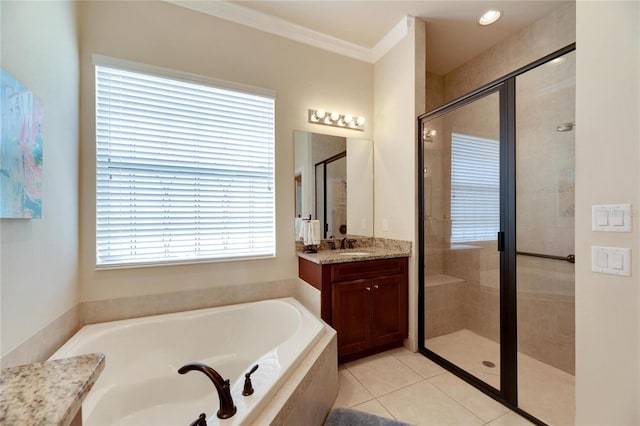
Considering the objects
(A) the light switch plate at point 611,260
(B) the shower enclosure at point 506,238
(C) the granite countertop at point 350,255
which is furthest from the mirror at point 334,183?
(A) the light switch plate at point 611,260

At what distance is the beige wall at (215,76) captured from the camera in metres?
1.88

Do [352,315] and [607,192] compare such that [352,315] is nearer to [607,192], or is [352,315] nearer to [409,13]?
[607,192]

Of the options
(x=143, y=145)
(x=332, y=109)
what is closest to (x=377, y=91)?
(x=332, y=109)

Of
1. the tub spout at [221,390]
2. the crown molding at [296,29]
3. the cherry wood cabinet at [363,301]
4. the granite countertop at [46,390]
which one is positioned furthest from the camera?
the crown molding at [296,29]

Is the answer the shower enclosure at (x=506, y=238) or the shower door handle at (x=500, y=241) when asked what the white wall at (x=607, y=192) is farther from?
the shower door handle at (x=500, y=241)

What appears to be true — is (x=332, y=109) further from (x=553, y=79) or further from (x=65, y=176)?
(x=65, y=176)

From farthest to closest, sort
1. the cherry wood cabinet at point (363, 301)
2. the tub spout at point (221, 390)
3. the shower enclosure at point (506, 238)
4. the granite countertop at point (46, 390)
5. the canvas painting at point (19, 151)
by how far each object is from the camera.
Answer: the cherry wood cabinet at point (363, 301) < the shower enclosure at point (506, 238) < the canvas painting at point (19, 151) < the tub spout at point (221, 390) < the granite countertop at point (46, 390)

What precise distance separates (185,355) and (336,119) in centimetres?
245

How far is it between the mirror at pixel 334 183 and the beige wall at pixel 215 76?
0.10 meters

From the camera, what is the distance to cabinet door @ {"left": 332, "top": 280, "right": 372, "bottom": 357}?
211 centimetres

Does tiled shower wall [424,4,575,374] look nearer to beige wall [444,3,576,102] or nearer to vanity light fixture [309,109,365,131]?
beige wall [444,3,576,102]

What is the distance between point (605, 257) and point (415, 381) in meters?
1.45

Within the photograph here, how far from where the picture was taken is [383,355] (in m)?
2.33

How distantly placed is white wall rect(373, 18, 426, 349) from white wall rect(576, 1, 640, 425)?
1227mm
